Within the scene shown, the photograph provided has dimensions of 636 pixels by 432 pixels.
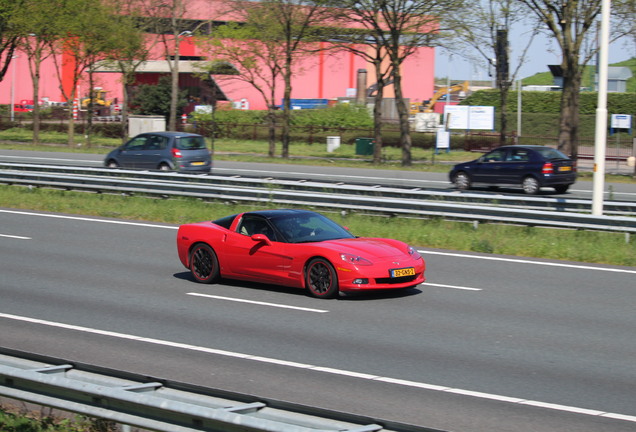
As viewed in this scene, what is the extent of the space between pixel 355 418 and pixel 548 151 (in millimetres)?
24173

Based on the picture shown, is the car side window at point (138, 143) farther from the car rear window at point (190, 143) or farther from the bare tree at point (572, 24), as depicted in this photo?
the bare tree at point (572, 24)

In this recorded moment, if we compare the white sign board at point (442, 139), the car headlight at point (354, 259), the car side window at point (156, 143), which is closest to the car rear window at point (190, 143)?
the car side window at point (156, 143)

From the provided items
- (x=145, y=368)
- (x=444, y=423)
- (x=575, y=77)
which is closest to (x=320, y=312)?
(x=145, y=368)

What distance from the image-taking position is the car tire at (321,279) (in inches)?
451

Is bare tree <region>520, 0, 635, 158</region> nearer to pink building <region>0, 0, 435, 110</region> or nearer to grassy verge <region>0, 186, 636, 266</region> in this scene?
grassy verge <region>0, 186, 636, 266</region>

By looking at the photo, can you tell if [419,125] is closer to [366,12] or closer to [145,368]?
[366,12]

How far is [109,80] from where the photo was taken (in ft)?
318

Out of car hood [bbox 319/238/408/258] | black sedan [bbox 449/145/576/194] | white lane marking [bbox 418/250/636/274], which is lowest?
white lane marking [bbox 418/250/636/274]

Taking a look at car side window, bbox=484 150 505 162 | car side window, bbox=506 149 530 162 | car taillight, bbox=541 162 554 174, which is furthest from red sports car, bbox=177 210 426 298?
car side window, bbox=484 150 505 162

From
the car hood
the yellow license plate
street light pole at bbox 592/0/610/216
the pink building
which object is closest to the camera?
the yellow license plate

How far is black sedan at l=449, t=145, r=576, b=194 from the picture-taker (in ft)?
89.1

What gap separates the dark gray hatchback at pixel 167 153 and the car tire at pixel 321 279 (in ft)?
59.5

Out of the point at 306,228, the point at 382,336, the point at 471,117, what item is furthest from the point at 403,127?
the point at 382,336

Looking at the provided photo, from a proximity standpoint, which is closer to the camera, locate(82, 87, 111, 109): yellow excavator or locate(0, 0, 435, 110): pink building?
locate(0, 0, 435, 110): pink building
